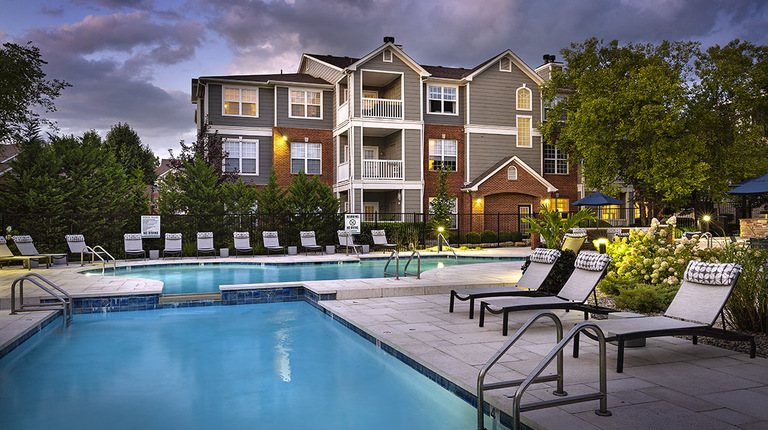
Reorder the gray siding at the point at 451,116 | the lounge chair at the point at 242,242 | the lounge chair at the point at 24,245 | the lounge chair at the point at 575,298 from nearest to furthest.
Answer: the lounge chair at the point at 575,298 < the lounge chair at the point at 24,245 < the lounge chair at the point at 242,242 < the gray siding at the point at 451,116

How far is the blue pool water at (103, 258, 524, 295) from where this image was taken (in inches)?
518

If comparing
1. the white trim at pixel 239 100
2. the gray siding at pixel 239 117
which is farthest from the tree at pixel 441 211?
the white trim at pixel 239 100

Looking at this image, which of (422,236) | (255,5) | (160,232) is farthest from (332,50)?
(160,232)

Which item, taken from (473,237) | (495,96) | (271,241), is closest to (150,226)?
(271,241)

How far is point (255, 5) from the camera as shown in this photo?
19047 mm

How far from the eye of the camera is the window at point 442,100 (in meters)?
26.8

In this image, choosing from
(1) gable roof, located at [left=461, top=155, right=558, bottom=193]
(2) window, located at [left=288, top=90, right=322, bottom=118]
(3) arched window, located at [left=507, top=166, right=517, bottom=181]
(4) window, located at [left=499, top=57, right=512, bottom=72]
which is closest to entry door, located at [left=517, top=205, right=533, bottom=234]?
(1) gable roof, located at [left=461, top=155, right=558, bottom=193]

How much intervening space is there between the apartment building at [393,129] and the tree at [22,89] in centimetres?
642

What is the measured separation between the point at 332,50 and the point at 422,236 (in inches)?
554

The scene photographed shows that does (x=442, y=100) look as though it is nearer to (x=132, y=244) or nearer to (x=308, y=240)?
(x=308, y=240)

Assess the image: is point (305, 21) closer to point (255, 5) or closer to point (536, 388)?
point (255, 5)

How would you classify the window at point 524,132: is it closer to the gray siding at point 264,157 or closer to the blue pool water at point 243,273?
the blue pool water at point 243,273

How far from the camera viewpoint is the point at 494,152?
27703 millimetres

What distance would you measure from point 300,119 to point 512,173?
1116cm
